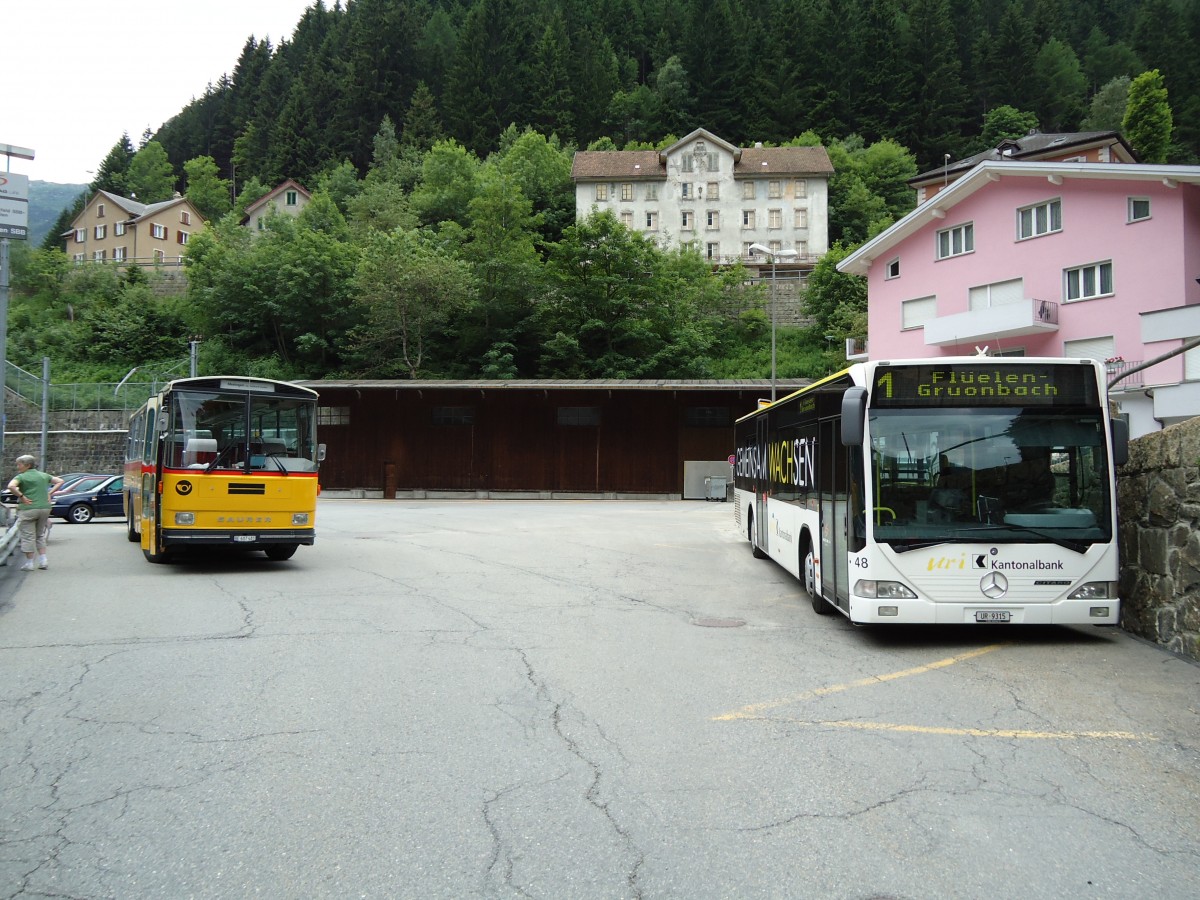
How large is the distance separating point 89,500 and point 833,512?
1104 inches

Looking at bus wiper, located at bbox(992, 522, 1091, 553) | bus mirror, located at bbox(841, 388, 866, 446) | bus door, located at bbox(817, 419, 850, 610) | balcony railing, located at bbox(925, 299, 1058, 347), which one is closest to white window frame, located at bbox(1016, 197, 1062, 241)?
balcony railing, located at bbox(925, 299, 1058, 347)

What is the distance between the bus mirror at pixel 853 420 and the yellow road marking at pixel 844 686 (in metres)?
2.03

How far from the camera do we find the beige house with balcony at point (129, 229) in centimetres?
9088

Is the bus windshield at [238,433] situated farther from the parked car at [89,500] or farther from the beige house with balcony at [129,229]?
the beige house with balcony at [129,229]

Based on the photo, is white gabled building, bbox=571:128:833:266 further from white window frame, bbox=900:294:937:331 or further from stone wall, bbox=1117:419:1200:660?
stone wall, bbox=1117:419:1200:660

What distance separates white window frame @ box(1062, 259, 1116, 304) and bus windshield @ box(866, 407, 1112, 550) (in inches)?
1072

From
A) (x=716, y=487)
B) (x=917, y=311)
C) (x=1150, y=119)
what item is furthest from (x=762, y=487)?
(x=1150, y=119)

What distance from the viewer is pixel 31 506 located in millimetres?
13812

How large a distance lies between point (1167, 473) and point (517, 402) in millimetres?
31525

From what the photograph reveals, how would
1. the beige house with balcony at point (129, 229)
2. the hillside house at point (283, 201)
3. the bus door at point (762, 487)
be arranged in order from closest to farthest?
the bus door at point (762, 487) → the beige house with balcony at point (129, 229) → the hillside house at point (283, 201)

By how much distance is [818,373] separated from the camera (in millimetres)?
51438

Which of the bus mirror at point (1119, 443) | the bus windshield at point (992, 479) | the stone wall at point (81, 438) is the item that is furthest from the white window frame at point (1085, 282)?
the stone wall at point (81, 438)

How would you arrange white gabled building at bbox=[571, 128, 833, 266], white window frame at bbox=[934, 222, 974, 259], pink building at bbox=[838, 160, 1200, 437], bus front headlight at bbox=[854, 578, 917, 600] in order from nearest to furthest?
bus front headlight at bbox=[854, 578, 917, 600]
pink building at bbox=[838, 160, 1200, 437]
white window frame at bbox=[934, 222, 974, 259]
white gabled building at bbox=[571, 128, 833, 266]

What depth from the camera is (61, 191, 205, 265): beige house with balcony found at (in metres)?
90.9
